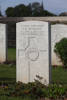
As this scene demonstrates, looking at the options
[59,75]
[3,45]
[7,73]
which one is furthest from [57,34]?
[7,73]

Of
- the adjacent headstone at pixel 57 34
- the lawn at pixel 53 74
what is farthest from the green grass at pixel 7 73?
the adjacent headstone at pixel 57 34

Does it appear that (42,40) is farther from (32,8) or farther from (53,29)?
(32,8)

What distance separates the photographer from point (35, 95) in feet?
23.4

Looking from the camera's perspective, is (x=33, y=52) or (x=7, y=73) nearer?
(x=33, y=52)

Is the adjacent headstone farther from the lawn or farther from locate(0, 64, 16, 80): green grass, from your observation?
locate(0, 64, 16, 80): green grass

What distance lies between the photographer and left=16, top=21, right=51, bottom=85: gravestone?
8672 mm

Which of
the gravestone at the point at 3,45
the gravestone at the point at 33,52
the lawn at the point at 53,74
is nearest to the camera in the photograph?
the gravestone at the point at 33,52

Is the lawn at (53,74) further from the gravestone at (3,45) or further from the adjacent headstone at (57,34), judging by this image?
the gravestone at (3,45)

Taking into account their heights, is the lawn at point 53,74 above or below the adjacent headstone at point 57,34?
below

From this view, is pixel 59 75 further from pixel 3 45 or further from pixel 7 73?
pixel 3 45

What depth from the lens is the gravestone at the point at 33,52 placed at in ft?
28.5

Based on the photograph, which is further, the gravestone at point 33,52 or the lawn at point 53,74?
the lawn at point 53,74

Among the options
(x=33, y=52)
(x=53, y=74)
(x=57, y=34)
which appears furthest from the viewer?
(x=57, y=34)

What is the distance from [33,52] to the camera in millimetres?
8883
